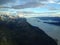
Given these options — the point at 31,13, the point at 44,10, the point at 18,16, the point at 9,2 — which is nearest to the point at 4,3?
the point at 9,2

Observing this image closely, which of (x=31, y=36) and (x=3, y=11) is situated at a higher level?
(x=3, y=11)

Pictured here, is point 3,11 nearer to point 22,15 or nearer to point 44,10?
point 22,15

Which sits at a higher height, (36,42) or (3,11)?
(3,11)

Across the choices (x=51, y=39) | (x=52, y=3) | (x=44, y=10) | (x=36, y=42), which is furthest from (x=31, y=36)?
(x=52, y=3)

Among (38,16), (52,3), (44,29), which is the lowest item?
(44,29)

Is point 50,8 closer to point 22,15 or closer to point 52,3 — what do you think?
point 52,3

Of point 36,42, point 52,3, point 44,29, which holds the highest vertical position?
point 52,3
